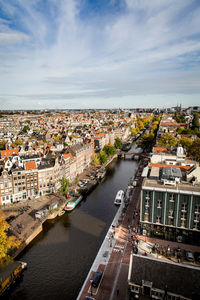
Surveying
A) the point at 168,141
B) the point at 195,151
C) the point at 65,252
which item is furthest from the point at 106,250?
the point at 168,141

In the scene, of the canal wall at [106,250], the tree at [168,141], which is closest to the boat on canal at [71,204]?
the canal wall at [106,250]

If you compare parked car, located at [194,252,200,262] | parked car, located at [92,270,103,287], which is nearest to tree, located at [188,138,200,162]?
parked car, located at [194,252,200,262]

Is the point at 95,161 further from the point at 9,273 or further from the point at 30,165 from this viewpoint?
the point at 9,273

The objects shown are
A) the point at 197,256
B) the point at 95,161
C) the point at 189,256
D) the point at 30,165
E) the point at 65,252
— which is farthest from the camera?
the point at 95,161

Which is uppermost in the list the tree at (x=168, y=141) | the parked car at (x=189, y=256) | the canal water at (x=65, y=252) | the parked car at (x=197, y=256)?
the tree at (x=168, y=141)

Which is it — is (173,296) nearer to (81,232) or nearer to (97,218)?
(81,232)

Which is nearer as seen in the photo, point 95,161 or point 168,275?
point 168,275

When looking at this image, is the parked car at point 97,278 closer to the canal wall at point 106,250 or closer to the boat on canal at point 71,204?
the canal wall at point 106,250
